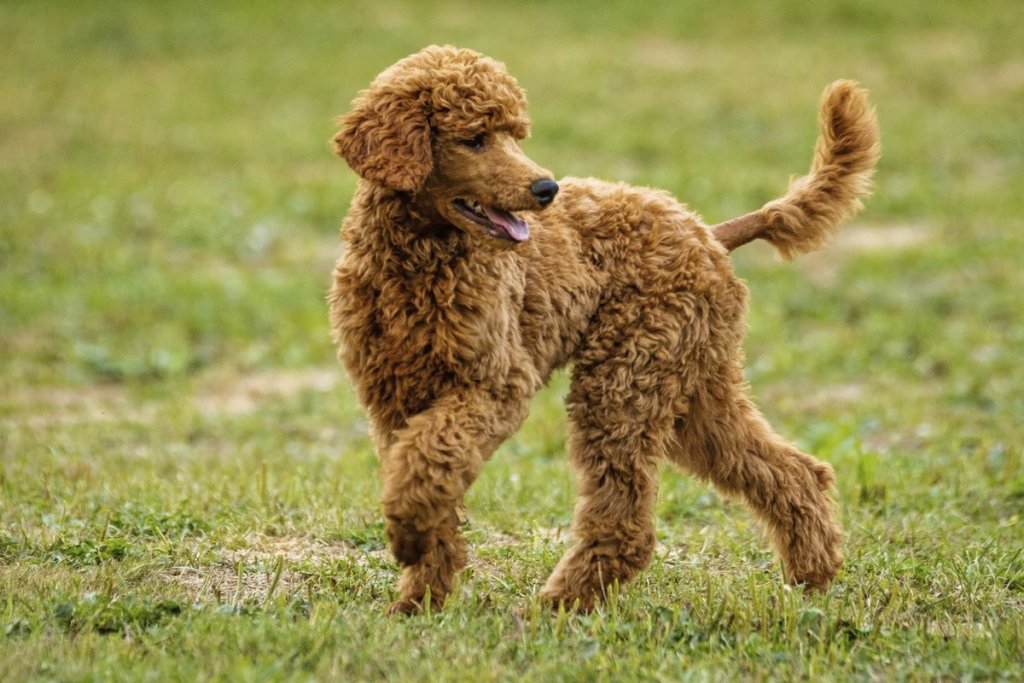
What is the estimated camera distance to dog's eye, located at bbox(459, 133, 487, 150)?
4.88 meters

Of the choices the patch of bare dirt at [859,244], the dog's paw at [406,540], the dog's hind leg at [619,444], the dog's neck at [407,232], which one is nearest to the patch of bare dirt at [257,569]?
the dog's paw at [406,540]

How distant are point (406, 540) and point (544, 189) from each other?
135 cm

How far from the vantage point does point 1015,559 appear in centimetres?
599

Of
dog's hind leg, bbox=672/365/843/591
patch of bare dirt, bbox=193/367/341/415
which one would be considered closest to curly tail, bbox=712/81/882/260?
dog's hind leg, bbox=672/365/843/591

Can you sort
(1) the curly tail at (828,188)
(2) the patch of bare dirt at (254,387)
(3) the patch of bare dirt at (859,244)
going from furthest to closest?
(3) the patch of bare dirt at (859,244)
(2) the patch of bare dirt at (254,387)
(1) the curly tail at (828,188)

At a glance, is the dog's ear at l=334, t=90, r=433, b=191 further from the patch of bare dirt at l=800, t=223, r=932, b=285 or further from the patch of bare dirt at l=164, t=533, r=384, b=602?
the patch of bare dirt at l=800, t=223, r=932, b=285

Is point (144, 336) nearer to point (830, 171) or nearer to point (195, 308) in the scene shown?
point (195, 308)

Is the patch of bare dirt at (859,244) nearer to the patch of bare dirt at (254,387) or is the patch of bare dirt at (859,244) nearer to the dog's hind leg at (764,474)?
the patch of bare dirt at (254,387)

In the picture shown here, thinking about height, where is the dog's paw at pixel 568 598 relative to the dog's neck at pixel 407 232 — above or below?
below

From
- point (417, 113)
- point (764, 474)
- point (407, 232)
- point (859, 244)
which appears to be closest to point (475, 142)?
point (417, 113)

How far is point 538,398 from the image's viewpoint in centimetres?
1062

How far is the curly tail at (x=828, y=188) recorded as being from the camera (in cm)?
585

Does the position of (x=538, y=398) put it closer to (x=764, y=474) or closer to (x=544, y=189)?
(x=764, y=474)

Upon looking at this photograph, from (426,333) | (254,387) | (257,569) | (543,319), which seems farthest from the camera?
(254,387)
